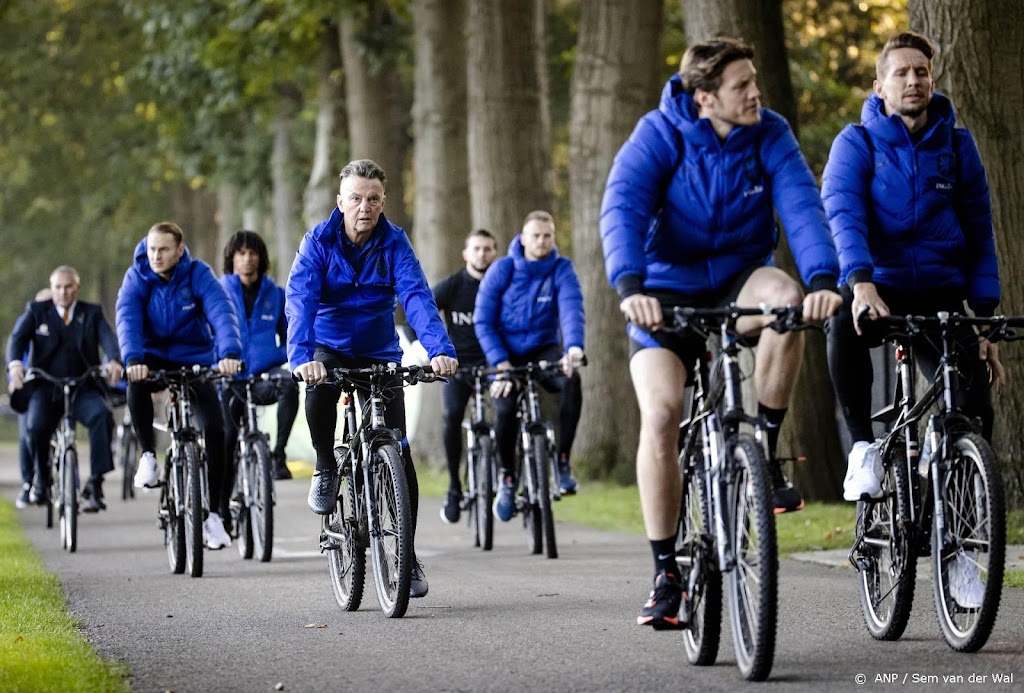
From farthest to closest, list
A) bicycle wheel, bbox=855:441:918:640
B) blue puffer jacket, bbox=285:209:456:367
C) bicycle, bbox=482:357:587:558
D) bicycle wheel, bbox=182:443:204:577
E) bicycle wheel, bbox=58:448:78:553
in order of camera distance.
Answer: bicycle wheel, bbox=58:448:78:553 < bicycle, bbox=482:357:587:558 < bicycle wheel, bbox=182:443:204:577 < blue puffer jacket, bbox=285:209:456:367 < bicycle wheel, bbox=855:441:918:640

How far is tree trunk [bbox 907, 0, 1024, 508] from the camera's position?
11.3 metres

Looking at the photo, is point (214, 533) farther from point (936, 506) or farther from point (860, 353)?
point (936, 506)

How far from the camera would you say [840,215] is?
7.24 metres

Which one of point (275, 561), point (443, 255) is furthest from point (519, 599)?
point (443, 255)

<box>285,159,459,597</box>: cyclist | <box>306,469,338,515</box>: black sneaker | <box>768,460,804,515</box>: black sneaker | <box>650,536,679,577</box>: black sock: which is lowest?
<box>650,536,679,577</box>: black sock

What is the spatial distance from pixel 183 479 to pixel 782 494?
588cm

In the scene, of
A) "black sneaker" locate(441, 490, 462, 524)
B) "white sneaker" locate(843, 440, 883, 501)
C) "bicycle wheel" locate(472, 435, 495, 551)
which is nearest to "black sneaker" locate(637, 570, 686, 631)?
"white sneaker" locate(843, 440, 883, 501)

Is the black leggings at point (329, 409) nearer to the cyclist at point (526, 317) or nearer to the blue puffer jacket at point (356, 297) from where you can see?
the blue puffer jacket at point (356, 297)

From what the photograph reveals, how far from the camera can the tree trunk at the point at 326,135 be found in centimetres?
2898

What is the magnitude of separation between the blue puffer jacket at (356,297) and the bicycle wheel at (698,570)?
2191 mm

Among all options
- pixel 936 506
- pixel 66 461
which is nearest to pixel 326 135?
pixel 66 461

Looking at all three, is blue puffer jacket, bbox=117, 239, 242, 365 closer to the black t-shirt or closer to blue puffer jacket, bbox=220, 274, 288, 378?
blue puffer jacket, bbox=220, 274, 288, 378

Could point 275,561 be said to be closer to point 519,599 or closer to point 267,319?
point 267,319

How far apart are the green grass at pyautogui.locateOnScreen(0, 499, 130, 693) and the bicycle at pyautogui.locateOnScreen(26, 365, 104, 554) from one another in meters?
2.49
